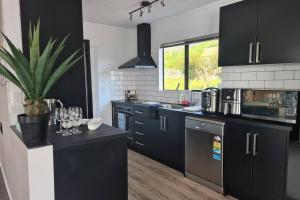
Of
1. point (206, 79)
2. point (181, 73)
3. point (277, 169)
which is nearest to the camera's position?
point (277, 169)

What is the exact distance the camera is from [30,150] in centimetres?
134

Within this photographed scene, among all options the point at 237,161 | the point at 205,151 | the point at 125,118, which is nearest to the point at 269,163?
the point at 237,161

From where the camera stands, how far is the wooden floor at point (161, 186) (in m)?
2.62

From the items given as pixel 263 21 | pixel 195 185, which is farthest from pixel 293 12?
pixel 195 185

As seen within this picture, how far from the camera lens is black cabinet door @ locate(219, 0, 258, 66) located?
8.29 feet

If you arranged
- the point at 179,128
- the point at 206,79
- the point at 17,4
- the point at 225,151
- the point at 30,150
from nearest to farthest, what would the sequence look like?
the point at 30,150 < the point at 17,4 < the point at 225,151 < the point at 179,128 < the point at 206,79

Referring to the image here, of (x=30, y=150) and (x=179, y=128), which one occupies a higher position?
(x=30, y=150)

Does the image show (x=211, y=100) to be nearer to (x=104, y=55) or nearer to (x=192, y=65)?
(x=192, y=65)

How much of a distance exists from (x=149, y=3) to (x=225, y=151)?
2353 millimetres

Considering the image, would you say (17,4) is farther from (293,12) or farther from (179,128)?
(293,12)

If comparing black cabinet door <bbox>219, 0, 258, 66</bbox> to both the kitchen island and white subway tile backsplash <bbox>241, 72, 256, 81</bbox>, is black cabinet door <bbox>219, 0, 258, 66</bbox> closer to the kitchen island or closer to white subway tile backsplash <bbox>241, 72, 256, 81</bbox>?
white subway tile backsplash <bbox>241, 72, 256, 81</bbox>

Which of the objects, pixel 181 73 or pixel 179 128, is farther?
pixel 181 73

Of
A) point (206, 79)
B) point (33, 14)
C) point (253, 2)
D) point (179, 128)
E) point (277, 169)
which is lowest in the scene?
point (277, 169)

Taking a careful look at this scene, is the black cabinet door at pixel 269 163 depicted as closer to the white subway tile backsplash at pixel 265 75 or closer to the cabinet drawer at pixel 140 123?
the white subway tile backsplash at pixel 265 75
